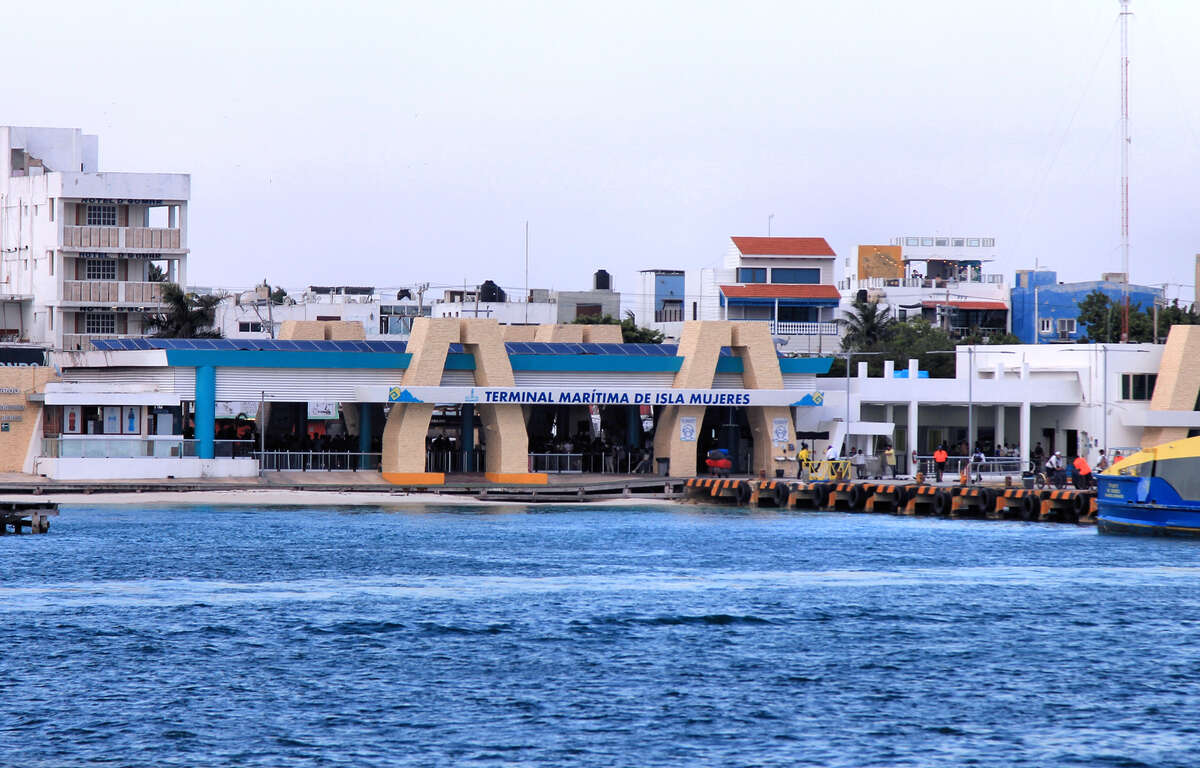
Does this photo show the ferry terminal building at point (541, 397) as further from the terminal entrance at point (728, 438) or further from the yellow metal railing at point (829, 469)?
the yellow metal railing at point (829, 469)

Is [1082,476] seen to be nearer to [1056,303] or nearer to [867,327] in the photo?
[867,327]

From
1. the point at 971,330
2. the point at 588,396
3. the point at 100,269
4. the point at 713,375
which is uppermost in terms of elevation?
the point at 971,330

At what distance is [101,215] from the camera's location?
81750 mm

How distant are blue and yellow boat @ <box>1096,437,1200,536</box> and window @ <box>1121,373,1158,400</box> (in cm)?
2281

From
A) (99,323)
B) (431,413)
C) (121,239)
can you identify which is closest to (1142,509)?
(431,413)

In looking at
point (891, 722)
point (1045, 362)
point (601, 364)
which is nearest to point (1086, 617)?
point (891, 722)

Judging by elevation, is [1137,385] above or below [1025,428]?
above

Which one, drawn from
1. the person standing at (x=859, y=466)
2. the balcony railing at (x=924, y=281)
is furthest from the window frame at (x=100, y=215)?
the balcony railing at (x=924, y=281)

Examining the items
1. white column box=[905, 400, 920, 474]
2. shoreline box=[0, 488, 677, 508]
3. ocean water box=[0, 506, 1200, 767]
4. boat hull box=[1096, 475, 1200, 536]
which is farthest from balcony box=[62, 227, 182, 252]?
boat hull box=[1096, 475, 1200, 536]

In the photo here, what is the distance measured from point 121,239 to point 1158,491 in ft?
161

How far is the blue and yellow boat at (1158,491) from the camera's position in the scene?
171 feet

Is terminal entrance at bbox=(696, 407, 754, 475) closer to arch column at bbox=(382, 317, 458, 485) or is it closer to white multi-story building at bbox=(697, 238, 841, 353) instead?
arch column at bbox=(382, 317, 458, 485)

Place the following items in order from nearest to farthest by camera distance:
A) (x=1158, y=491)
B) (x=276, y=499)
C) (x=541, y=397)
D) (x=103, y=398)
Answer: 1. (x=1158, y=491)
2. (x=276, y=499)
3. (x=103, y=398)
4. (x=541, y=397)

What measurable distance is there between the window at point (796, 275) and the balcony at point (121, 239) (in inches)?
1924
